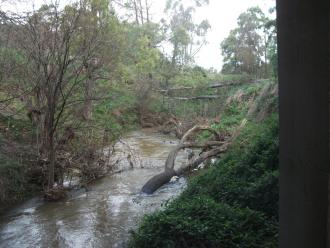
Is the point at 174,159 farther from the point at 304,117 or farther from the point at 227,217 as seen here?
the point at 304,117

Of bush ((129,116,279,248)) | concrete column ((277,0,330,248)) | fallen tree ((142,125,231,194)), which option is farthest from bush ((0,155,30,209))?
concrete column ((277,0,330,248))

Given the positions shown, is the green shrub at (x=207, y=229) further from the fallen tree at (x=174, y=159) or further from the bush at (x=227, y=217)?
the fallen tree at (x=174, y=159)

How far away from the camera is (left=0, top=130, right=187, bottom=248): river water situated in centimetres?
661

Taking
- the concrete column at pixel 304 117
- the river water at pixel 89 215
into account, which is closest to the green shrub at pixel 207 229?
the river water at pixel 89 215

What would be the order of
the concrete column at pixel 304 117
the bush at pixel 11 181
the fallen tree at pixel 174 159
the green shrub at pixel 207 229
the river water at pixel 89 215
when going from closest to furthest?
the concrete column at pixel 304 117
the green shrub at pixel 207 229
the river water at pixel 89 215
the bush at pixel 11 181
the fallen tree at pixel 174 159

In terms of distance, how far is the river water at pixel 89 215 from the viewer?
6609 millimetres

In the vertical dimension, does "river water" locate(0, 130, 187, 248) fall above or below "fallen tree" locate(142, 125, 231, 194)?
below

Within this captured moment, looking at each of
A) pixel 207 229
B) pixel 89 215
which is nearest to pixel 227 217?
pixel 207 229

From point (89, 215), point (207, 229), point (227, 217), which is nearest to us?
point (207, 229)

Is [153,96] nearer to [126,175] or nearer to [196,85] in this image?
[196,85]

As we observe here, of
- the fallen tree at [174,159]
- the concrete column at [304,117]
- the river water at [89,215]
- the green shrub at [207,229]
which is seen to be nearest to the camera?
the concrete column at [304,117]

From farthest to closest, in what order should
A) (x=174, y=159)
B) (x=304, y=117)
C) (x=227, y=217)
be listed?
(x=174, y=159), (x=227, y=217), (x=304, y=117)

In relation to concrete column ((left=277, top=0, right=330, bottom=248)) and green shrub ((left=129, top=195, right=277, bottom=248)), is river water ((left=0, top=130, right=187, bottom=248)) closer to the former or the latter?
green shrub ((left=129, top=195, right=277, bottom=248))

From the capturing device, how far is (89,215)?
7887 mm
